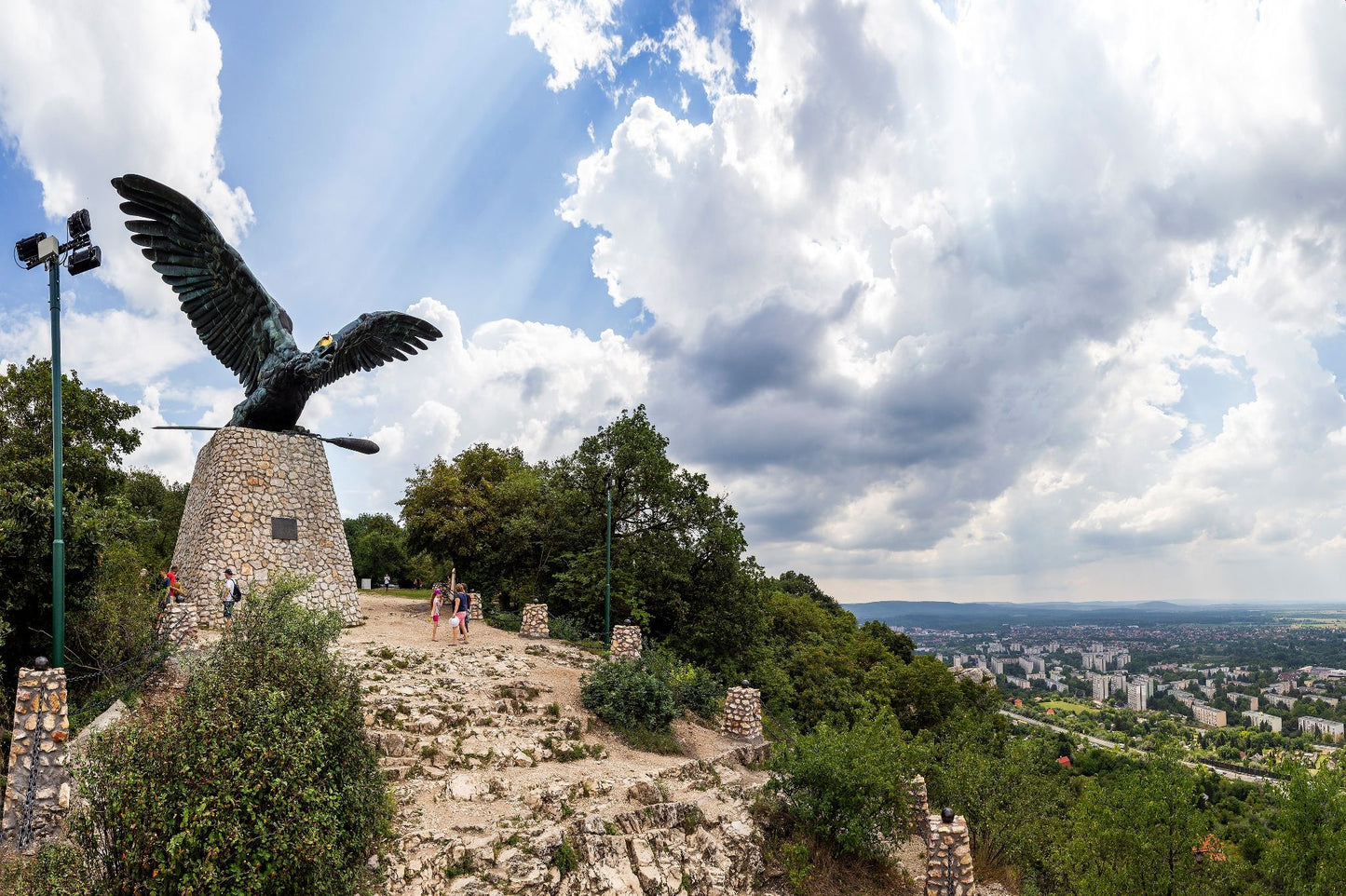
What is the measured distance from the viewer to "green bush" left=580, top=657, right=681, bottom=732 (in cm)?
1422

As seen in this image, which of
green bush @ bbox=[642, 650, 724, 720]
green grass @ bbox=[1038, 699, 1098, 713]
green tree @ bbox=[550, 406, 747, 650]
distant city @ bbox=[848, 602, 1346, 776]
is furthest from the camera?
green grass @ bbox=[1038, 699, 1098, 713]

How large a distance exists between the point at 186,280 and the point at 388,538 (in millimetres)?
31024

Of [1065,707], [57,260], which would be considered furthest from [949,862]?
[1065,707]

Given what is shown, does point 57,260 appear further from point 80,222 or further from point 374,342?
point 374,342

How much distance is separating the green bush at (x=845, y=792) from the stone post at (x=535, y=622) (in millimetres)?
9460

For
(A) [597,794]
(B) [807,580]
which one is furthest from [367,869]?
(B) [807,580]

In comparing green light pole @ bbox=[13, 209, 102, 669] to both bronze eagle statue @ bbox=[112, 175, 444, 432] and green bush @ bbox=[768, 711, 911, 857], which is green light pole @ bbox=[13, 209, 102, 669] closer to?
bronze eagle statue @ bbox=[112, 175, 444, 432]

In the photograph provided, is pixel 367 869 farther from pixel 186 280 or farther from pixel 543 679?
pixel 186 280

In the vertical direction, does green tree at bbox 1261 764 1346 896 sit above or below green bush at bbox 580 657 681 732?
below

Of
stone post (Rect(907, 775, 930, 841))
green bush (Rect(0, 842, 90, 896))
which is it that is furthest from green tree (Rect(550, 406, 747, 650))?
green bush (Rect(0, 842, 90, 896))

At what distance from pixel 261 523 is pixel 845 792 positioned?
16100 mm

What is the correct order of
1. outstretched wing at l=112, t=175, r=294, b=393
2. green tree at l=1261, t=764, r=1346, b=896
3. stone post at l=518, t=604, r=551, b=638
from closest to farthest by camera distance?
green tree at l=1261, t=764, r=1346, b=896, outstretched wing at l=112, t=175, r=294, b=393, stone post at l=518, t=604, r=551, b=638

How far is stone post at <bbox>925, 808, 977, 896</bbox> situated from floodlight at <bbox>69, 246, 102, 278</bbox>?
49.3 ft

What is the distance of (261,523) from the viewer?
59.6 feet
